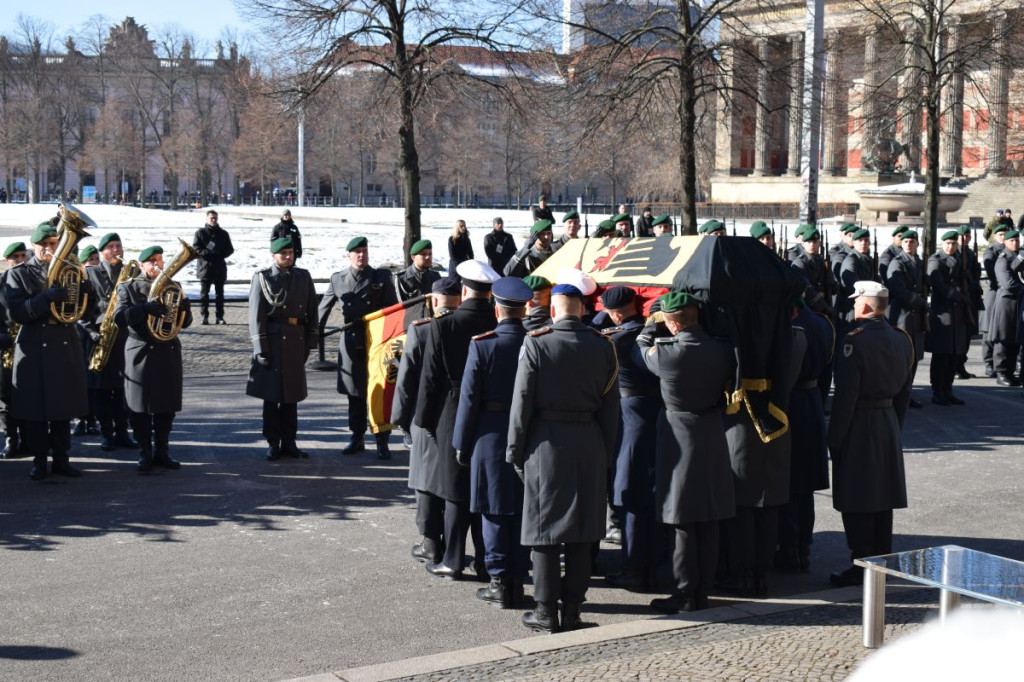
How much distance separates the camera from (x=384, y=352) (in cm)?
1055

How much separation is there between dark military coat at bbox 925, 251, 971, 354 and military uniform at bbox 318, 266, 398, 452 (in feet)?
22.2

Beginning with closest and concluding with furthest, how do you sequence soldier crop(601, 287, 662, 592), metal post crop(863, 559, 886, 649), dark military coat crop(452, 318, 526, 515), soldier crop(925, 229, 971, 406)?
metal post crop(863, 559, 886, 649) < dark military coat crop(452, 318, 526, 515) < soldier crop(601, 287, 662, 592) < soldier crop(925, 229, 971, 406)

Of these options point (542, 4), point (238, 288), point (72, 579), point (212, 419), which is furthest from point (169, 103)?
point (72, 579)

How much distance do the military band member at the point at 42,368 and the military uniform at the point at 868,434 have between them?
592cm

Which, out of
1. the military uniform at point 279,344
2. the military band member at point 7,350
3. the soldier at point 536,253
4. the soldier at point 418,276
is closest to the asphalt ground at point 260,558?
the military band member at point 7,350

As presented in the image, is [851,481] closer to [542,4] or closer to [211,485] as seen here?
[211,485]

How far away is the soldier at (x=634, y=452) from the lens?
780 cm

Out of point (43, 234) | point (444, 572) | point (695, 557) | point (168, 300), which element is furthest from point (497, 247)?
point (695, 557)

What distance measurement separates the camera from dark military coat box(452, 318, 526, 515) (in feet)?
24.2

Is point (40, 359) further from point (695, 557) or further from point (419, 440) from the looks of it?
point (695, 557)

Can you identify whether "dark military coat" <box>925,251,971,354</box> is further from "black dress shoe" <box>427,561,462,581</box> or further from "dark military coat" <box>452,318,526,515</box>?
"dark military coat" <box>452,318,526,515</box>

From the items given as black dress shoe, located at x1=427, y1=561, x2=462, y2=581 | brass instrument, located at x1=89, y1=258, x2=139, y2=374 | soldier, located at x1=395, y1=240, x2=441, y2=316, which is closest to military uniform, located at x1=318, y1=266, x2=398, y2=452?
soldier, located at x1=395, y1=240, x2=441, y2=316

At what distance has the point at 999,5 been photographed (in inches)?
1116

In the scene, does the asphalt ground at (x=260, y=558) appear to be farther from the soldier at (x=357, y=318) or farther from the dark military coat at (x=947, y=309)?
the dark military coat at (x=947, y=309)
